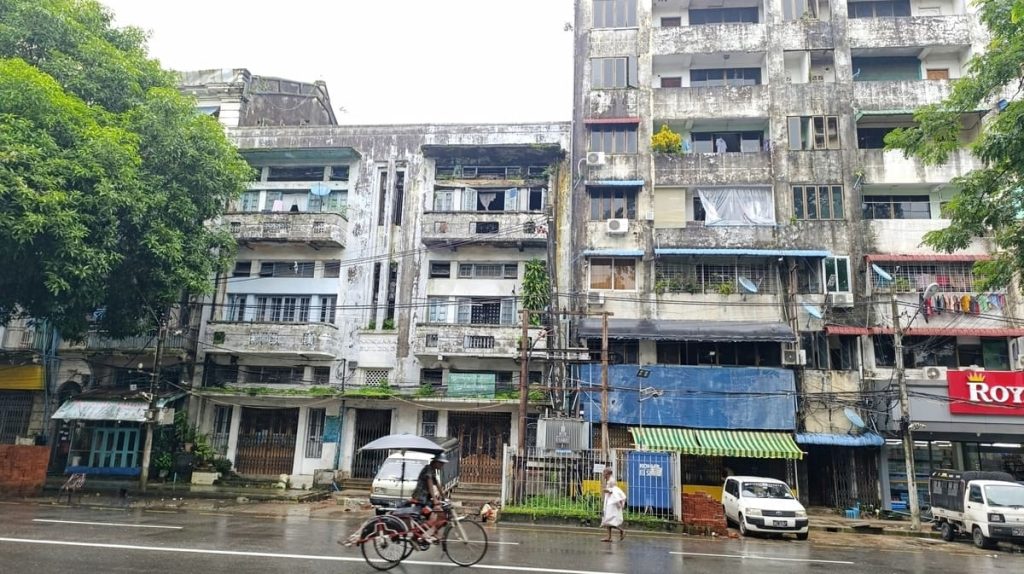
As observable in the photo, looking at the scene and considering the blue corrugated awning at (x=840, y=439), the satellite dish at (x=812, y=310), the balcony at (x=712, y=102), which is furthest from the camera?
the balcony at (x=712, y=102)

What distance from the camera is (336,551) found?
10.1 metres

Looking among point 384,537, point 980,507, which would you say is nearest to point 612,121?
point 980,507

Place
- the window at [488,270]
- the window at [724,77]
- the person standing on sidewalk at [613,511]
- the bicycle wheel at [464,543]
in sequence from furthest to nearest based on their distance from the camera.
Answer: the window at [724,77]
the window at [488,270]
the person standing on sidewalk at [613,511]
the bicycle wheel at [464,543]

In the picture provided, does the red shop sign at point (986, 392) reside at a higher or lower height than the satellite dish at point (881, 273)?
lower

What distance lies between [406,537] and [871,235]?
2150 cm

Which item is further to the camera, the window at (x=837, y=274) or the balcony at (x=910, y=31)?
the balcony at (x=910, y=31)

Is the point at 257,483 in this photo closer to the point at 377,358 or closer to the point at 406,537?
the point at 377,358

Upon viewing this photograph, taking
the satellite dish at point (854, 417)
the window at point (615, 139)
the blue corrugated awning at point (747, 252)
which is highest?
the window at point (615, 139)

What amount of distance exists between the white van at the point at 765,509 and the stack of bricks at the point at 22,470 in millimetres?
21240

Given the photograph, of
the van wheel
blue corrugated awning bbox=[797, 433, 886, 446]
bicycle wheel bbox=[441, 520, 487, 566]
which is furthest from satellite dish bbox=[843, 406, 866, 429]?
bicycle wheel bbox=[441, 520, 487, 566]

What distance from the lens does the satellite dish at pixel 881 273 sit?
22.5m

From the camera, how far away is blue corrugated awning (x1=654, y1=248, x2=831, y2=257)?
23094 mm

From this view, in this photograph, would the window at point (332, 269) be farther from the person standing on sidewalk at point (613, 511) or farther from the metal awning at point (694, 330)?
the person standing on sidewalk at point (613, 511)

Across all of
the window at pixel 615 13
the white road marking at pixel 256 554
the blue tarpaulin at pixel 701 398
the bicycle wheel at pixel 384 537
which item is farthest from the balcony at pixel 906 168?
the bicycle wheel at pixel 384 537
